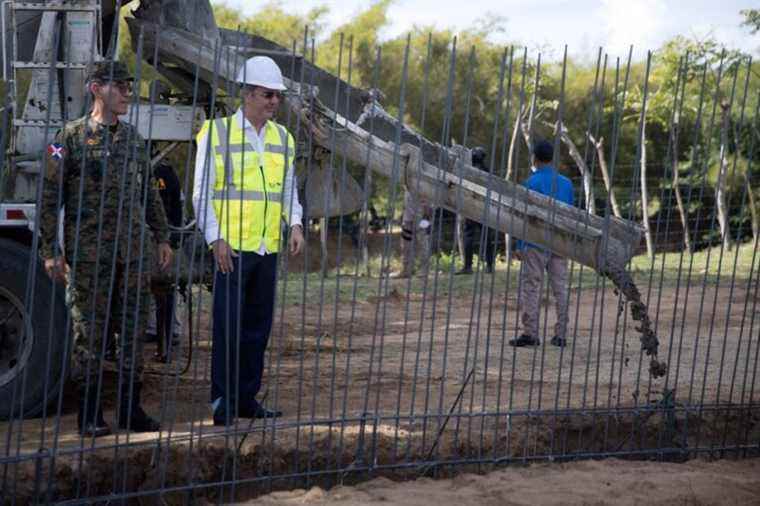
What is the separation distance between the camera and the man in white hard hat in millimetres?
6133

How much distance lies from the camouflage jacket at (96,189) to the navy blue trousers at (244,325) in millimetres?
491

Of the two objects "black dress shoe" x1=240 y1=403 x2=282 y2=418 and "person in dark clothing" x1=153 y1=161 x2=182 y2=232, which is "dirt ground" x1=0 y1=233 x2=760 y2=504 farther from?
"person in dark clothing" x1=153 y1=161 x2=182 y2=232

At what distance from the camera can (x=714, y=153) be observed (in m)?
26.3

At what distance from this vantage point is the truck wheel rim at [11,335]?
6727mm

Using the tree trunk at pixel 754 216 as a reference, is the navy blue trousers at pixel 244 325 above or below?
below

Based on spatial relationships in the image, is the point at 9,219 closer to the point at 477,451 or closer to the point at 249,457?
the point at 249,457

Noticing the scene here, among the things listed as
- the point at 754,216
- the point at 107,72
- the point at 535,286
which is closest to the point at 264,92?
the point at 107,72

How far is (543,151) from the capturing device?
32.3 feet

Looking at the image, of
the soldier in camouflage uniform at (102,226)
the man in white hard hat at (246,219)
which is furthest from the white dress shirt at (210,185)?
the soldier in camouflage uniform at (102,226)

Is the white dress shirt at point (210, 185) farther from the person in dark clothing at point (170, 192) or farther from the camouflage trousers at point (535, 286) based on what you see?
the camouflage trousers at point (535, 286)

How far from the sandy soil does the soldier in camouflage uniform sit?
3.63 feet

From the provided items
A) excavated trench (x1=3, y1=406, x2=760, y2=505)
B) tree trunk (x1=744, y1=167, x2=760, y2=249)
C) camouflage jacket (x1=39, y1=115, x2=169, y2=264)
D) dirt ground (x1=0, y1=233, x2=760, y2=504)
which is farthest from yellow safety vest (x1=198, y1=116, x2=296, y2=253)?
tree trunk (x1=744, y1=167, x2=760, y2=249)

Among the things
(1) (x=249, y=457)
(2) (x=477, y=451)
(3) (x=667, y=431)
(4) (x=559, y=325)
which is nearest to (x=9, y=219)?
(1) (x=249, y=457)

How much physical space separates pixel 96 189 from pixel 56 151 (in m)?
0.29
